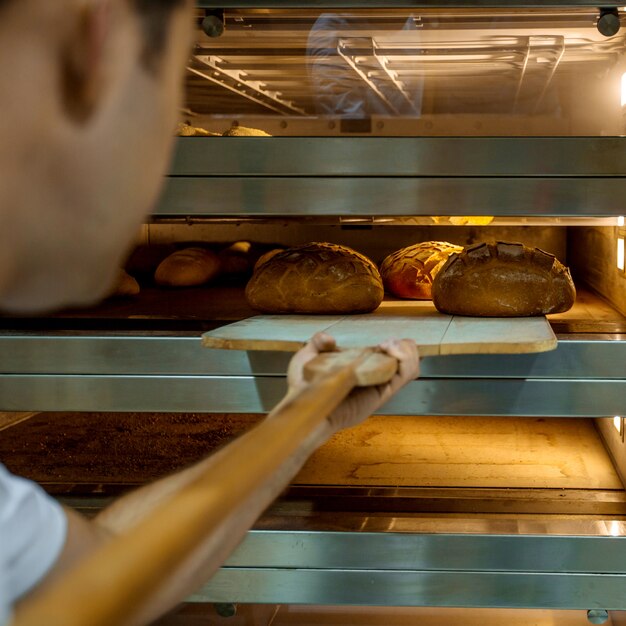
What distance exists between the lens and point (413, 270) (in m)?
1.78

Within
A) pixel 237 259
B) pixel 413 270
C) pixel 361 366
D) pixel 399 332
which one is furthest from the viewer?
pixel 237 259

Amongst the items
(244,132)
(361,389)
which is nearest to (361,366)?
(361,389)

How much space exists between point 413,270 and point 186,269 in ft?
1.70

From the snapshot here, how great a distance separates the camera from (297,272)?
5.21 feet

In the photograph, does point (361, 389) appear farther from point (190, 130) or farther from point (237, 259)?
point (237, 259)

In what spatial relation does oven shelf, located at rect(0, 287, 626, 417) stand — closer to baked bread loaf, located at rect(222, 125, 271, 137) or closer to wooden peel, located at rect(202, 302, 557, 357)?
wooden peel, located at rect(202, 302, 557, 357)

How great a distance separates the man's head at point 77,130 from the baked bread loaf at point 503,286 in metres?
1.15

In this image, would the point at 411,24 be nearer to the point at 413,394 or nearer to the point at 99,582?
the point at 413,394

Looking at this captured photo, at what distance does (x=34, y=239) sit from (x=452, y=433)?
151 centimetres

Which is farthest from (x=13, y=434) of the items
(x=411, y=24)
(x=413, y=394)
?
(x=411, y=24)

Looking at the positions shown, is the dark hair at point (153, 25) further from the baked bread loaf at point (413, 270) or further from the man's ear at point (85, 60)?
the baked bread loaf at point (413, 270)

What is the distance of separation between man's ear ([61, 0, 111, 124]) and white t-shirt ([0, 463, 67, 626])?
0.29m

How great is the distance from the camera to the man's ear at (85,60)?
361mm

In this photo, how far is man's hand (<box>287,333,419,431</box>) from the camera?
2.98 ft
